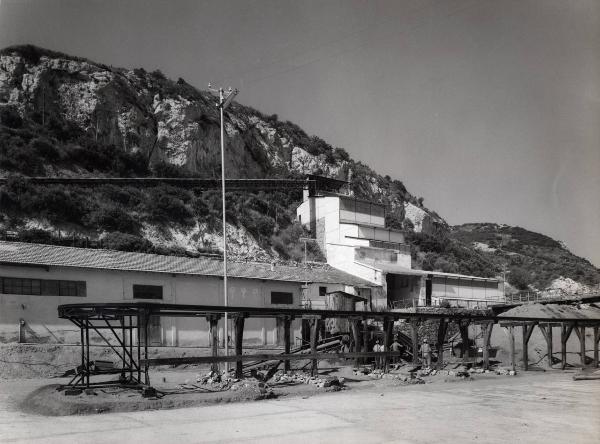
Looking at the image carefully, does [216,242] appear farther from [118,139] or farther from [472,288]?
[472,288]

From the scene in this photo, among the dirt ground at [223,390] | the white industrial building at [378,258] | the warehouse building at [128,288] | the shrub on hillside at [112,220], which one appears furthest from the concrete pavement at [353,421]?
the shrub on hillside at [112,220]

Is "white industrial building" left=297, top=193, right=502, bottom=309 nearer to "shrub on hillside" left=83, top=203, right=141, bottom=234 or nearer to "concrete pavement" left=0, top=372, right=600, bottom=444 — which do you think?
"shrub on hillside" left=83, top=203, right=141, bottom=234

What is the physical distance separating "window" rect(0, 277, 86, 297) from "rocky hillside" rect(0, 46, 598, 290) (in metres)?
17.6

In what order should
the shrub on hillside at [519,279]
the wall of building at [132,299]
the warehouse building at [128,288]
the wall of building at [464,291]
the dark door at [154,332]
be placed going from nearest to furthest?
the wall of building at [132,299] < the warehouse building at [128,288] < the dark door at [154,332] < the wall of building at [464,291] < the shrub on hillside at [519,279]

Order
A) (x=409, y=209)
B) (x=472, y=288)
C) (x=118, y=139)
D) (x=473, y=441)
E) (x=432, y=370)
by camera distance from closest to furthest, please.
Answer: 1. (x=473, y=441)
2. (x=432, y=370)
3. (x=472, y=288)
4. (x=118, y=139)
5. (x=409, y=209)

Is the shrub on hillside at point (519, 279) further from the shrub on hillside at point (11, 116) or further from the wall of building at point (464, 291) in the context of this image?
the shrub on hillside at point (11, 116)

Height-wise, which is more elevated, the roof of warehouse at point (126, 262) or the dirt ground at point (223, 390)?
the roof of warehouse at point (126, 262)

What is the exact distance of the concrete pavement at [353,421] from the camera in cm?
954

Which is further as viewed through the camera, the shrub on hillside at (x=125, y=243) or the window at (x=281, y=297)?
the shrub on hillside at (x=125, y=243)

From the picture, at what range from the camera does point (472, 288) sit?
183ft

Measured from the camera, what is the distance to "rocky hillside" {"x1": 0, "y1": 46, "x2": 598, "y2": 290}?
1866 inches

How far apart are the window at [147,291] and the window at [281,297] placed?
7.58 metres

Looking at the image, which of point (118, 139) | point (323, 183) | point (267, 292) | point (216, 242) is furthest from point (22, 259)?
point (323, 183)

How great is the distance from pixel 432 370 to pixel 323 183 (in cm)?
5388
